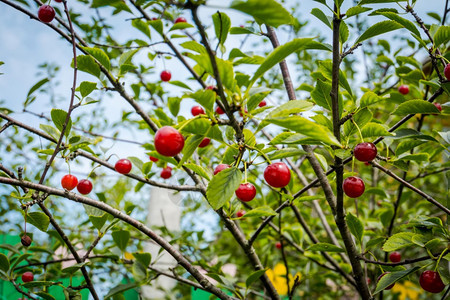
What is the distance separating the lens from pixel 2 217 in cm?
364

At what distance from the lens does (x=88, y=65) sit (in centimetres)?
127

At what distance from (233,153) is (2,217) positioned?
3489mm

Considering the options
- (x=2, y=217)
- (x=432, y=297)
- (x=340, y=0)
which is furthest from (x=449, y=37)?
(x=2, y=217)

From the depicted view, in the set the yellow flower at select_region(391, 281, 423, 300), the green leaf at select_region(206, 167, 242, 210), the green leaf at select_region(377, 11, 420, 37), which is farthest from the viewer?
the yellow flower at select_region(391, 281, 423, 300)

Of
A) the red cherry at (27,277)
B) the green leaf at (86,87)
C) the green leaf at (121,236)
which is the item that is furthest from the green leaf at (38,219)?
the red cherry at (27,277)

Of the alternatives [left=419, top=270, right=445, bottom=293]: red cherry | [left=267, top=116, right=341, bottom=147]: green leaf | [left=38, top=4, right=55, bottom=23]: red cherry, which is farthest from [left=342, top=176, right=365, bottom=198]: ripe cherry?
[left=38, top=4, right=55, bottom=23]: red cherry

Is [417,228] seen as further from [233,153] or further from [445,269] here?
[233,153]

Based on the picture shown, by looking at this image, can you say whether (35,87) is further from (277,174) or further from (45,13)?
(277,174)

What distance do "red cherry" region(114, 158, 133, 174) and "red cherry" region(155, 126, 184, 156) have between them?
0.83 metres

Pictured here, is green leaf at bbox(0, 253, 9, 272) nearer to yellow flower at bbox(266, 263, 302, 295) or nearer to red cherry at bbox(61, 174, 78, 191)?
red cherry at bbox(61, 174, 78, 191)

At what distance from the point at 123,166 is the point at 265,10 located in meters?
1.15

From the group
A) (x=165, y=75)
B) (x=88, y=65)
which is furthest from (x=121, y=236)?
(x=165, y=75)

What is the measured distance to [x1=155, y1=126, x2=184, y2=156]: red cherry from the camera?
81cm

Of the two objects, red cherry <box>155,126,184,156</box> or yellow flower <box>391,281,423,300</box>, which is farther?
yellow flower <box>391,281,423,300</box>
